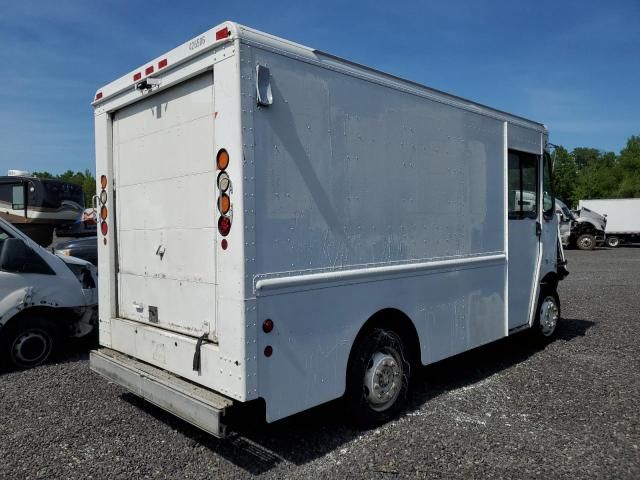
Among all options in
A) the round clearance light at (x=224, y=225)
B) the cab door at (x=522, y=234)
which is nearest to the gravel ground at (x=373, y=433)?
the cab door at (x=522, y=234)

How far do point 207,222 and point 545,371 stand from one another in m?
4.23

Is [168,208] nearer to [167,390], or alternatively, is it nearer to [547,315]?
[167,390]

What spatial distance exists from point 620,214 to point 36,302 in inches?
1120

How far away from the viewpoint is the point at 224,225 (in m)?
3.38

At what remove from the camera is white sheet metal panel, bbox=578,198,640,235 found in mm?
27078

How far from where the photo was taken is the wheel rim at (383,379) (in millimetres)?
4180

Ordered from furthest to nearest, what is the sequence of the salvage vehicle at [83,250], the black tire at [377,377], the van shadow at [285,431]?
the salvage vehicle at [83,250] → the black tire at [377,377] → the van shadow at [285,431]

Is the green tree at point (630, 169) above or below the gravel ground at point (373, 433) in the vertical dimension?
above

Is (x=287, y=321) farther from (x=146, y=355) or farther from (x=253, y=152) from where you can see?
(x=146, y=355)

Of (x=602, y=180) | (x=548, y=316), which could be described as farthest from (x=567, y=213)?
(x=602, y=180)

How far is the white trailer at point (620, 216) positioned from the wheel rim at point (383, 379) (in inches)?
1055

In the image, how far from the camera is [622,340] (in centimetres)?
727

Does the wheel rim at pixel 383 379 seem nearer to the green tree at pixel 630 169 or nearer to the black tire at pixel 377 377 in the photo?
the black tire at pixel 377 377

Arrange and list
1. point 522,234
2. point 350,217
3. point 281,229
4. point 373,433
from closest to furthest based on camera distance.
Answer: point 281,229 → point 350,217 → point 373,433 → point 522,234
